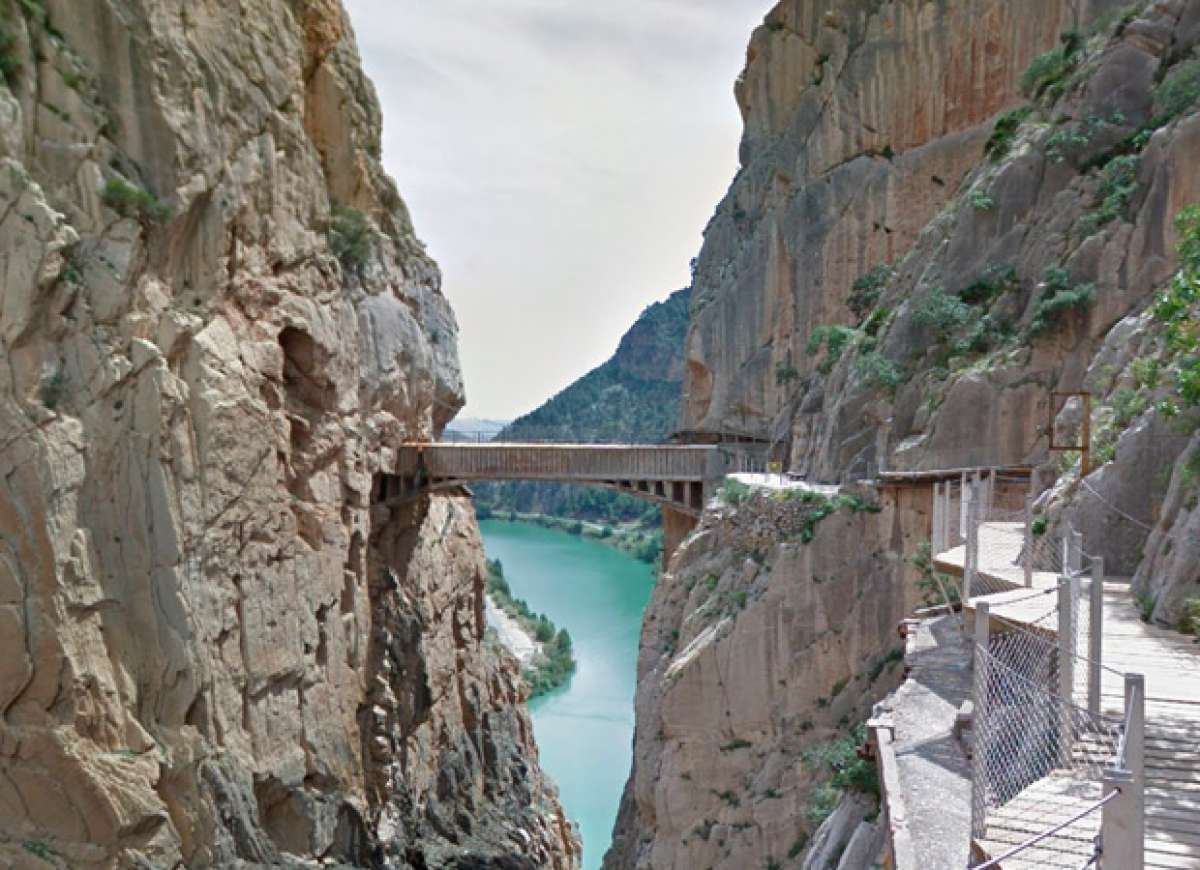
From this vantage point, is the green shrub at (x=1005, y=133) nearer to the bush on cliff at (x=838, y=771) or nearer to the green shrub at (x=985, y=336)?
the green shrub at (x=985, y=336)

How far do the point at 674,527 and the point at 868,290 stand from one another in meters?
7.46

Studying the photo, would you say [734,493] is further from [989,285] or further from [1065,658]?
[1065,658]

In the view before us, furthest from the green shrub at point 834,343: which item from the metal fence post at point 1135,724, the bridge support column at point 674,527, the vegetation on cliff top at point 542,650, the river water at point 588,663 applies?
the vegetation on cliff top at point 542,650

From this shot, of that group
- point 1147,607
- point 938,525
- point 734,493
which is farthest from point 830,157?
point 1147,607

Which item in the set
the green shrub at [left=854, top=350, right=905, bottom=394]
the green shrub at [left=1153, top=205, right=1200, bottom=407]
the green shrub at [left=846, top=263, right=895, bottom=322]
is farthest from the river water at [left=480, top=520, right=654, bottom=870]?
the green shrub at [left=1153, top=205, right=1200, bottom=407]

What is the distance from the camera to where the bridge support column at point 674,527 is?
23.6m

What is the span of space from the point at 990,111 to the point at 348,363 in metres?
15.9

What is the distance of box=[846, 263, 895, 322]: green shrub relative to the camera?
80.7 feet

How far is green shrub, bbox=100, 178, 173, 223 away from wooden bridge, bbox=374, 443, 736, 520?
843 centimetres

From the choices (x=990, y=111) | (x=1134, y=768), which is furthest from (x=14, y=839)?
(x=990, y=111)

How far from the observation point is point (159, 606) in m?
16.2

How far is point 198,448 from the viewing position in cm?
1700

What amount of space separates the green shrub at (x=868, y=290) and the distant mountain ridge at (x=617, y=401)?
82724 millimetres

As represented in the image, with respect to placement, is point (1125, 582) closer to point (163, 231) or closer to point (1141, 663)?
point (1141, 663)
